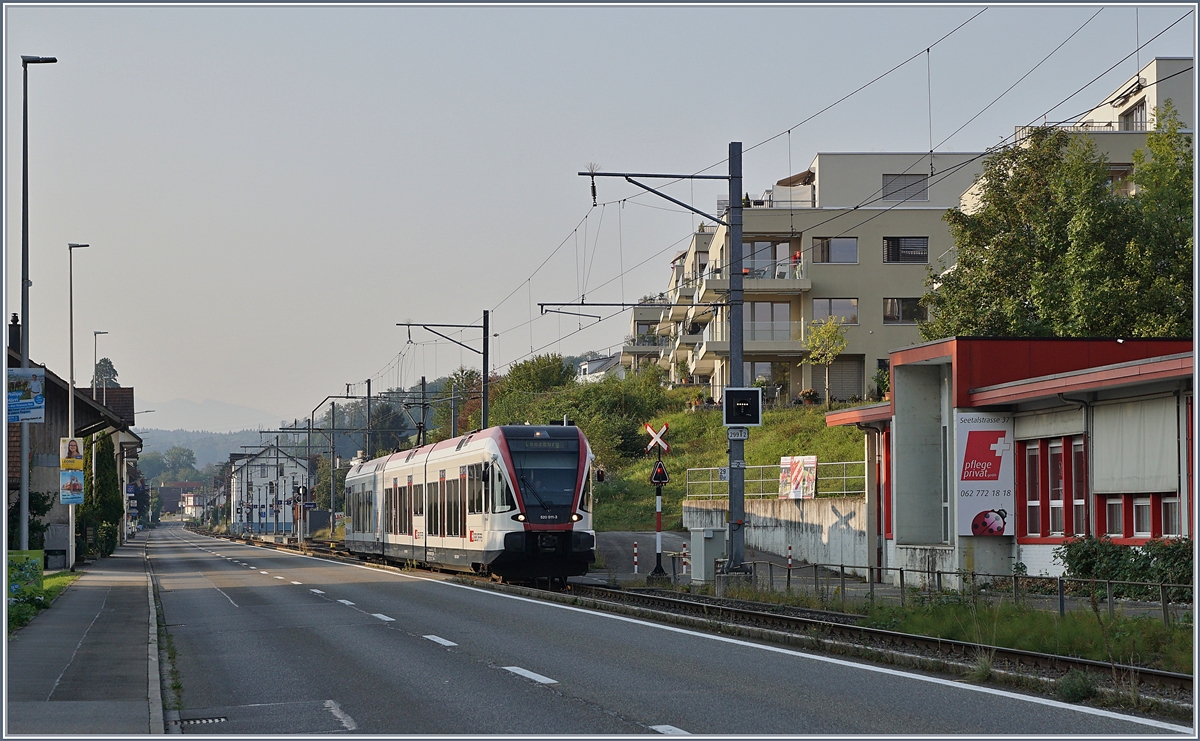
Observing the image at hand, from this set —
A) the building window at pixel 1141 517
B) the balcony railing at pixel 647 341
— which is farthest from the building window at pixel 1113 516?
the balcony railing at pixel 647 341

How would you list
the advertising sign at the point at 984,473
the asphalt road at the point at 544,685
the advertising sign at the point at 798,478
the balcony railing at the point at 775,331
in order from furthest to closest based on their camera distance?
the balcony railing at the point at 775,331, the advertising sign at the point at 798,478, the advertising sign at the point at 984,473, the asphalt road at the point at 544,685

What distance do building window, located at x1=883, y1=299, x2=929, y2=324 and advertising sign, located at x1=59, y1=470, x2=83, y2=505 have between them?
42.2 metres

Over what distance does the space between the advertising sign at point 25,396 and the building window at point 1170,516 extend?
Result: 58.4 feet

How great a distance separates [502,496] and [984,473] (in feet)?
32.6

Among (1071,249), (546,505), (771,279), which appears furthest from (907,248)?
(546,505)

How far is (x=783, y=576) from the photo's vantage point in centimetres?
3184

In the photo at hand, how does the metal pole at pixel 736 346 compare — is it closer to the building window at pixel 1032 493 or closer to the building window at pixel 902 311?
the building window at pixel 1032 493

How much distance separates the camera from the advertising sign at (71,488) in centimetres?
3625

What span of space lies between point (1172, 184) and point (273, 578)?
27.0 metres

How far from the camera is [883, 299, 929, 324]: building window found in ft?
225

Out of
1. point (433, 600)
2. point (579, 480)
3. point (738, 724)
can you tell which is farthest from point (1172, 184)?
point (738, 724)

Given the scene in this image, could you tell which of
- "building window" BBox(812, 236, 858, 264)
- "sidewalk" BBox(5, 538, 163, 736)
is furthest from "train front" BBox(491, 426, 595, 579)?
"building window" BBox(812, 236, 858, 264)

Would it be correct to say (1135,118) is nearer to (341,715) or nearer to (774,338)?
(774,338)

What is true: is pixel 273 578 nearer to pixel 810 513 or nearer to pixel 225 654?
pixel 810 513
